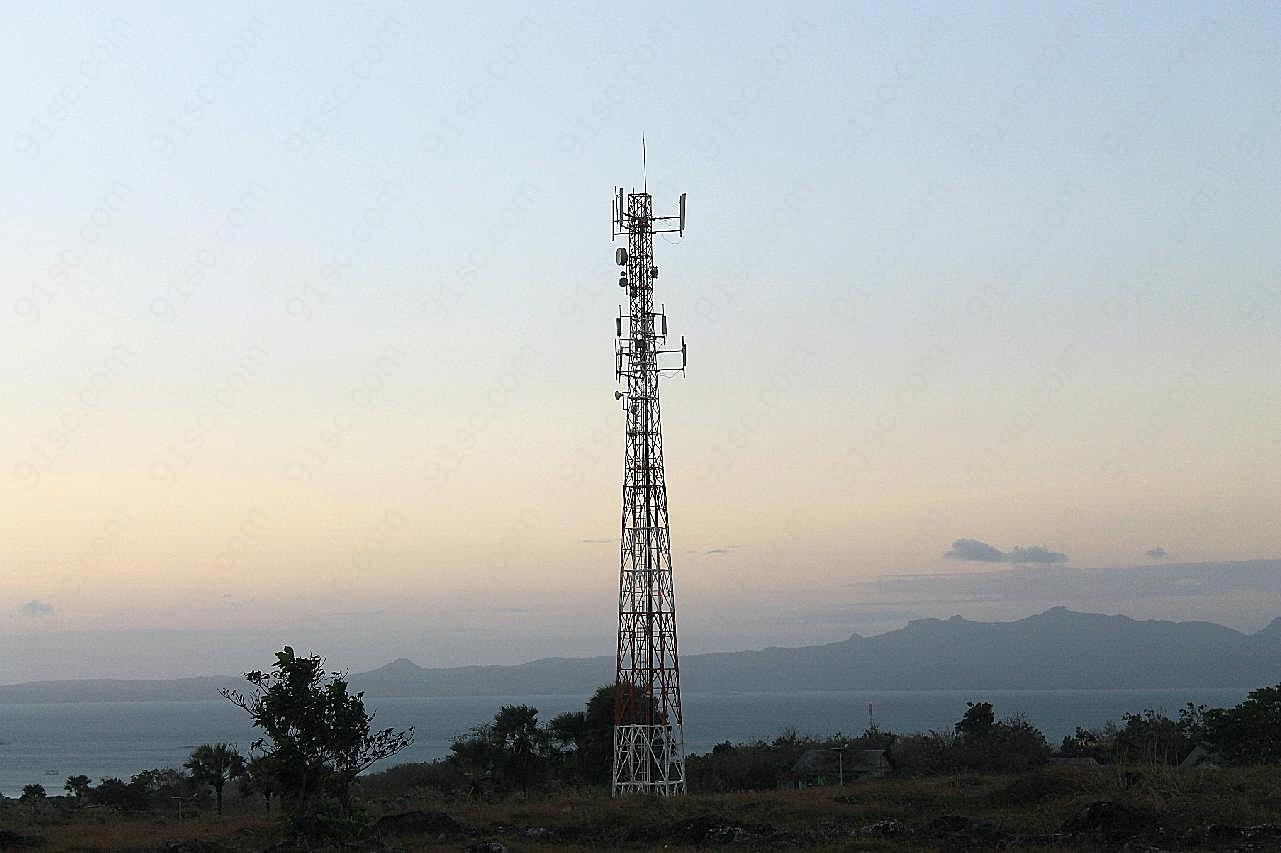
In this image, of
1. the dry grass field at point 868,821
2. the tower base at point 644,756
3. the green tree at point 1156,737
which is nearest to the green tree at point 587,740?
the tower base at point 644,756

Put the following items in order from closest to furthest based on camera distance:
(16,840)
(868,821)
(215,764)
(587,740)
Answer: (868,821) < (16,840) < (215,764) < (587,740)

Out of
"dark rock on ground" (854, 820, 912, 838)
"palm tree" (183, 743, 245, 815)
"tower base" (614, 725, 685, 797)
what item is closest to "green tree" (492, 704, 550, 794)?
"palm tree" (183, 743, 245, 815)

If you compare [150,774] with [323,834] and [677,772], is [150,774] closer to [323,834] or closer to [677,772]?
[677,772]

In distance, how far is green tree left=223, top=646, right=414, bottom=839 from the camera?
80.4 ft

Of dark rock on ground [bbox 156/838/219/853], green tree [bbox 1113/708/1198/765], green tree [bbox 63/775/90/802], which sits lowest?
green tree [bbox 63/775/90/802]

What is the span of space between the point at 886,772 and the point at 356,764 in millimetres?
30040

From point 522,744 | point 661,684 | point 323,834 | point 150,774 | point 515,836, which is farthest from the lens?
point 150,774

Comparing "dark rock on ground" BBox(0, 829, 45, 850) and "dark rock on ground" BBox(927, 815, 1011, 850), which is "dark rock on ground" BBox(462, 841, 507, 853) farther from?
"dark rock on ground" BBox(0, 829, 45, 850)

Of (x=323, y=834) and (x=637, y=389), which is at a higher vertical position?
(x=637, y=389)

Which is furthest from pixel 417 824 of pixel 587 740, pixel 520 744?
pixel 587 740

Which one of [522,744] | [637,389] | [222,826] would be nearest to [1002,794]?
[637,389]

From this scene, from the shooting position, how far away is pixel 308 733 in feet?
80.7

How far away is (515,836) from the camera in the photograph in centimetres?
→ 2961

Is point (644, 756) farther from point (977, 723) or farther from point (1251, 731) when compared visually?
point (977, 723)
